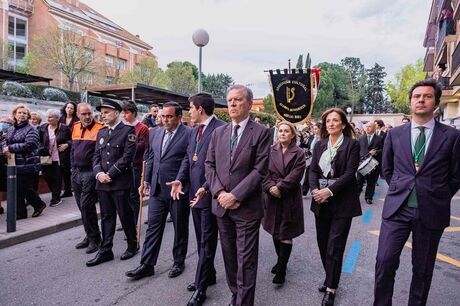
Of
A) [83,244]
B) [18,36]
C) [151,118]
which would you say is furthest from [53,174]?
[18,36]

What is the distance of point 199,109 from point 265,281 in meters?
1.97

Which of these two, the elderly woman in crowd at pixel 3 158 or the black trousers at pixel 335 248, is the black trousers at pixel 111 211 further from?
the elderly woman in crowd at pixel 3 158

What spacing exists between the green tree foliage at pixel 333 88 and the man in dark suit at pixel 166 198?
60131 millimetres

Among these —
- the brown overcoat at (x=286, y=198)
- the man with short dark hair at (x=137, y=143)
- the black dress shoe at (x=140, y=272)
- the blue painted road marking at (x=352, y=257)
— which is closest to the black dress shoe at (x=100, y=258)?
the black dress shoe at (x=140, y=272)

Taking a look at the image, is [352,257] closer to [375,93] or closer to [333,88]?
[333,88]

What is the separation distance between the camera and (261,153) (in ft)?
10.0

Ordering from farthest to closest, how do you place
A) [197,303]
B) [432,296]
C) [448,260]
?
[448,260]
[432,296]
[197,303]

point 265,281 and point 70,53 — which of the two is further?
point 70,53

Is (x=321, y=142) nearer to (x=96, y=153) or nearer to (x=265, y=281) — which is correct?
(x=265, y=281)

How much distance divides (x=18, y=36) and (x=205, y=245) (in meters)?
46.9

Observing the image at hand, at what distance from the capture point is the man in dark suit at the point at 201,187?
11.5 feet

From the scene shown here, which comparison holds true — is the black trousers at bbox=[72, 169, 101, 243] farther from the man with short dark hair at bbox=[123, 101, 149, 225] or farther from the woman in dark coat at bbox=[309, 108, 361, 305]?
the woman in dark coat at bbox=[309, 108, 361, 305]

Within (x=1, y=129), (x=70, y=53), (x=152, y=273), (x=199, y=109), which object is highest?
(x=70, y=53)

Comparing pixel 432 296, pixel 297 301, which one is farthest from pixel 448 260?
pixel 297 301
